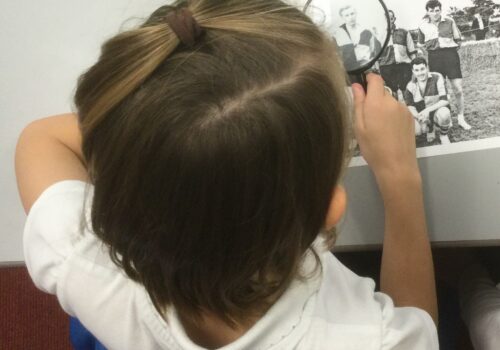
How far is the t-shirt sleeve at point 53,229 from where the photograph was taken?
602 millimetres

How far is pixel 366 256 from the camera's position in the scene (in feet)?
3.68

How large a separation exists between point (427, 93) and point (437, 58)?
0.05m

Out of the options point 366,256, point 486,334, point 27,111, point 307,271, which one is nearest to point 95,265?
point 307,271

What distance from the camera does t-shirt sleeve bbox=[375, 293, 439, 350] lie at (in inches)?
21.5

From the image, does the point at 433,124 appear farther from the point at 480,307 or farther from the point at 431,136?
the point at 480,307

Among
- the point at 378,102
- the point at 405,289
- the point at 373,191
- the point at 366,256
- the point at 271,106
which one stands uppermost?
the point at 271,106

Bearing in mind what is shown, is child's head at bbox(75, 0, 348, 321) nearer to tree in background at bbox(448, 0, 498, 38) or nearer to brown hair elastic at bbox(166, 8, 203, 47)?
brown hair elastic at bbox(166, 8, 203, 47)

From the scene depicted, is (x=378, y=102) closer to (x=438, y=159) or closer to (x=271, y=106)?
(x=438, y=159)

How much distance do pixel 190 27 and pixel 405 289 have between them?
48 centimetres

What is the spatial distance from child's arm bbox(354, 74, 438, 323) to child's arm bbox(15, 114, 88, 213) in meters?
0.36

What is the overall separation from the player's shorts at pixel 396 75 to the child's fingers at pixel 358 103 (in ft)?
0.12

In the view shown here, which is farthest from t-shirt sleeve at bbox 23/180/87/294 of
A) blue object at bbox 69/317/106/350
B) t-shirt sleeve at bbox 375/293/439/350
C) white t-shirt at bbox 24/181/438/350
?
t-shirt sleeve at bbox 375/293/439/350

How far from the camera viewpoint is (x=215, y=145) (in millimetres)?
416

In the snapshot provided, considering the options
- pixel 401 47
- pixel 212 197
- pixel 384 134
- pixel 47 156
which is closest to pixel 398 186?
pixel 384 134
